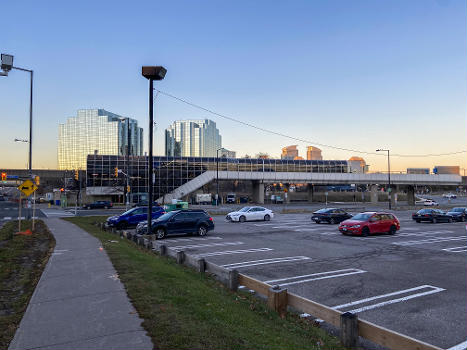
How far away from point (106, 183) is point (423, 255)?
219ft

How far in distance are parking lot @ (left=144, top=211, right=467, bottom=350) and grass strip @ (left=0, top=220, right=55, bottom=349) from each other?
596cm

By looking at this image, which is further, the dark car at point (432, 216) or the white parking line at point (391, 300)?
the dark car at point (432, 216)

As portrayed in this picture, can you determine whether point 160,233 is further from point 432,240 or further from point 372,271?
point 432,240

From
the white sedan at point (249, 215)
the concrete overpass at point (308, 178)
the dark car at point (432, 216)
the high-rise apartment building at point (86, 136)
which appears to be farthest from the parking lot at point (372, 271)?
the high-rise apartment building at point (86, 136)

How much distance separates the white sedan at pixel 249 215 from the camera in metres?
31.7

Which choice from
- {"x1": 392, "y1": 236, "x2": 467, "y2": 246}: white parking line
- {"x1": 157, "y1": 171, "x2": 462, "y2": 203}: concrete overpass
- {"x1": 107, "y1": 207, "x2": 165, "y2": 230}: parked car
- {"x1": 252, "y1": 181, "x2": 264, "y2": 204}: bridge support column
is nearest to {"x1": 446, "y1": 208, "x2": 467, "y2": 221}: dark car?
{"x1": 392, "y1": 236, "x2": 467, "y2": 246}: white parking line

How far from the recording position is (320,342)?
5.74 m

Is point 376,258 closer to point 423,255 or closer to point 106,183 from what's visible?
point 423,255

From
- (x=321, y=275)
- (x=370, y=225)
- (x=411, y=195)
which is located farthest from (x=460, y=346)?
(x=411, y=195)

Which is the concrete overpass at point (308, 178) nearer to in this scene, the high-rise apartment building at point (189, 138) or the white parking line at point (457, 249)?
the white parking line at point (457, 249)

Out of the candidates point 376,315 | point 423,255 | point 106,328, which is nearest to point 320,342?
point 376,315

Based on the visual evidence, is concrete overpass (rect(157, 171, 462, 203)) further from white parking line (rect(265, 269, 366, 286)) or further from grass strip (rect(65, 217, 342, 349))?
grass strip (rect(65, 217, 342, 349))

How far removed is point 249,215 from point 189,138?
127597 millimetres

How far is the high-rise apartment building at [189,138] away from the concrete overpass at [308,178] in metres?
65.6
